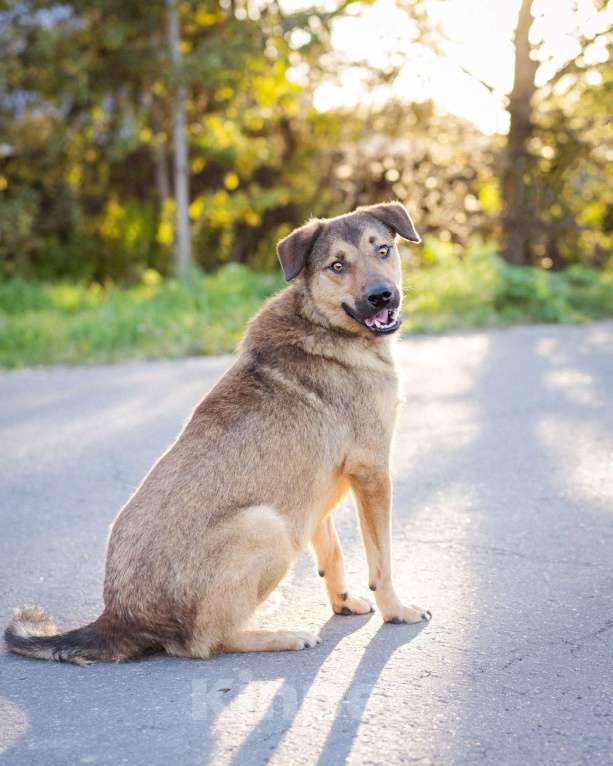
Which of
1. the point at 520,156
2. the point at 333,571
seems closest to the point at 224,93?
the point at 520,156

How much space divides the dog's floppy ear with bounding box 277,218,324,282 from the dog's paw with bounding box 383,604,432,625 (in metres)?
1.64

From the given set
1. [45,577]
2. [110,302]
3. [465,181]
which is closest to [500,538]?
[45,577]

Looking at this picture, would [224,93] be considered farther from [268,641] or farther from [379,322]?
[268,641]

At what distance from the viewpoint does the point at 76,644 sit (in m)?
3.92

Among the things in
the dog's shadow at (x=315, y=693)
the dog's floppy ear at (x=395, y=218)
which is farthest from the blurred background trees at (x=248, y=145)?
the dog's shadow at (x=315, y=693)

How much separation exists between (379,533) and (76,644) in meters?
1.37

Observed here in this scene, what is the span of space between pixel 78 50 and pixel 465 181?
8466mm

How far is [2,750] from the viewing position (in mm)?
3211

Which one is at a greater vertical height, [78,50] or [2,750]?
[78,50]

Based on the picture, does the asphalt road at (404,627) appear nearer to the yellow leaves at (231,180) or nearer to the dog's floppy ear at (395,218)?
the dog's floppy ear at (395,218)

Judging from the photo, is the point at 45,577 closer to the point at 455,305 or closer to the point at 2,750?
the point at 2,750

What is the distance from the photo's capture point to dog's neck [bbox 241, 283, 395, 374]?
179 inches

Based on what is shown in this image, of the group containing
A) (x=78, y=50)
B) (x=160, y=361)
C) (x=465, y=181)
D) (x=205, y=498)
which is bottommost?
(x=160, y=361)

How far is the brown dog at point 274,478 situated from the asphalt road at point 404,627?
142mm
